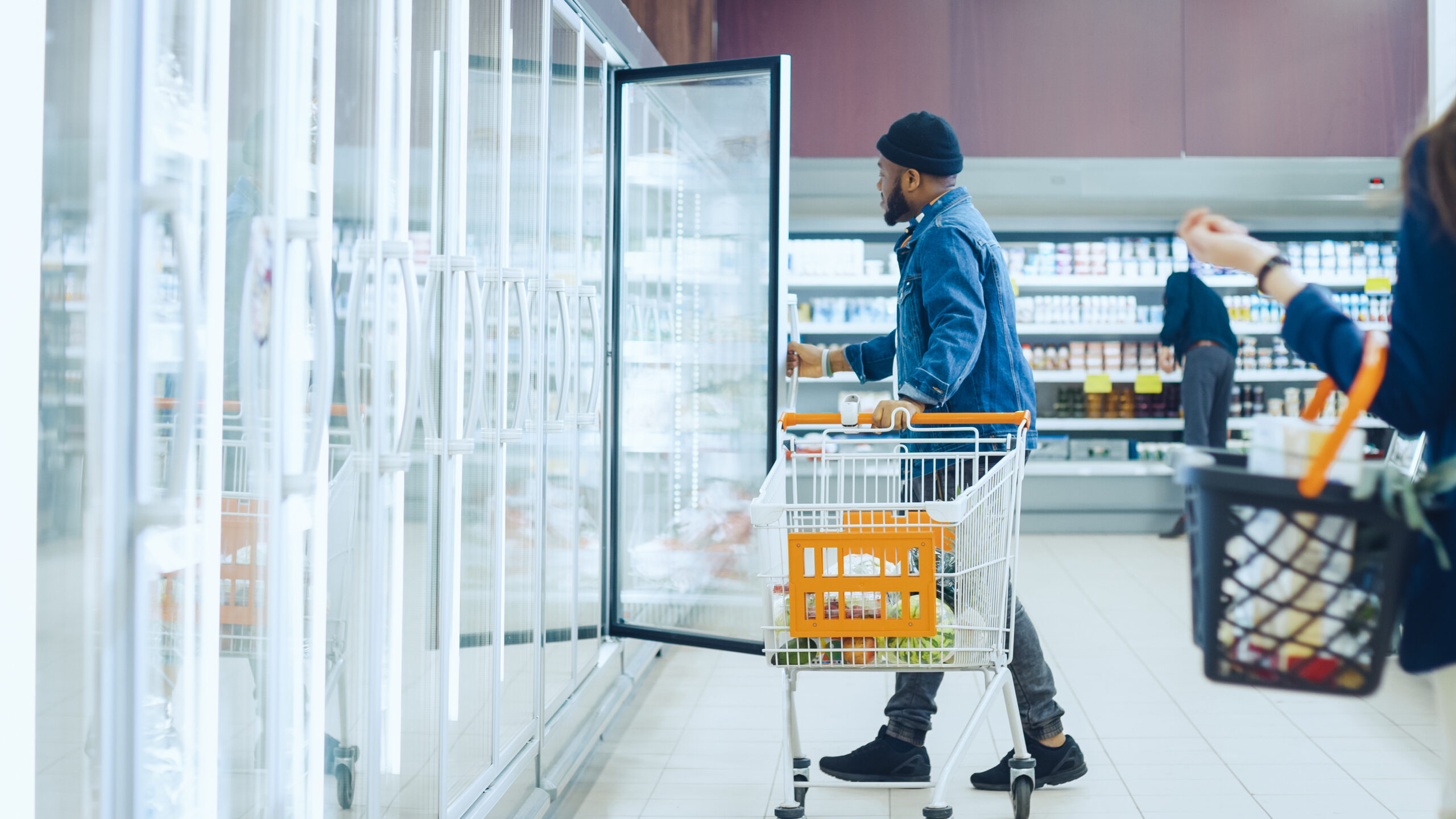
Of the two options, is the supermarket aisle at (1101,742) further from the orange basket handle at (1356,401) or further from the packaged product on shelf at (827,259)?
the packaged product on shelf at (827,259)

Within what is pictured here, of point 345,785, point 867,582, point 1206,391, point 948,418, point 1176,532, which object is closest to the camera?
point 345,785

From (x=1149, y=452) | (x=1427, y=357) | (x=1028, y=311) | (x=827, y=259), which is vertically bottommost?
(x=1149, y=452)

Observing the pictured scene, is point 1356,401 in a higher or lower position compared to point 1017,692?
higher

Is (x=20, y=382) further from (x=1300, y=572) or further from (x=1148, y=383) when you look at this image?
(x=1148, y=383)

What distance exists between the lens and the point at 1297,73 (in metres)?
6.01

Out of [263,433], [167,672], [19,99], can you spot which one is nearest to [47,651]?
[167,672]

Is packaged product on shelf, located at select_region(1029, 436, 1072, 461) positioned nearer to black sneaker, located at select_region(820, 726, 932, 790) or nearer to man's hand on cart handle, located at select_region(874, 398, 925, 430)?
black sneaker, located at select_region(820, 726, 932, 790)

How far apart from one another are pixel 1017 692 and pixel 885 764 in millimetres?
396

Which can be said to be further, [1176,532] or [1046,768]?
[1176,532]

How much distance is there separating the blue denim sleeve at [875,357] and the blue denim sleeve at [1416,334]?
1.94m

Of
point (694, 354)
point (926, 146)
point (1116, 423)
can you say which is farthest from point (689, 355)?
point (1116, 423)

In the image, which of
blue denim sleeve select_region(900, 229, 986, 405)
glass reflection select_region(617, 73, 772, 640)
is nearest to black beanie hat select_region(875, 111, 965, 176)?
blue denim sleeve select_region(900, 229, 986, 405)

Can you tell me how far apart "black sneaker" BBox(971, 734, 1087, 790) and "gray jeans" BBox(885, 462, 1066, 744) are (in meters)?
0.04

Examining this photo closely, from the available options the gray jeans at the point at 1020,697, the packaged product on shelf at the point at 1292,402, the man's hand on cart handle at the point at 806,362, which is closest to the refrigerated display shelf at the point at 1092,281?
the packaged product on shelf at the point at 1292,402
